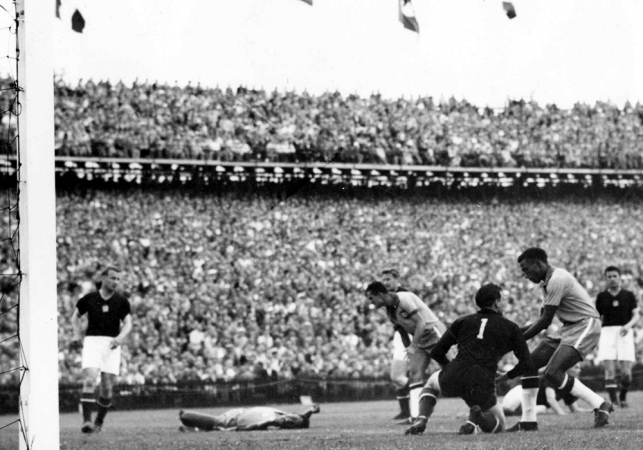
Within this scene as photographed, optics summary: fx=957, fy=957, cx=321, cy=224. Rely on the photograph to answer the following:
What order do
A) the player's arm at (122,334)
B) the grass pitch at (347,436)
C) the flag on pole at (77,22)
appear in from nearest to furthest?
the grass pitch at (347,436), the flag on pole at (77,22), the player's arm at (122,334)

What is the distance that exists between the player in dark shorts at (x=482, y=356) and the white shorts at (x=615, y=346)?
8.01 feet

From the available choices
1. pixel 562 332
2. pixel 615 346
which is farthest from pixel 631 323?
pixel 562 332

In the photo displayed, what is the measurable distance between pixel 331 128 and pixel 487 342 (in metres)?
3.01

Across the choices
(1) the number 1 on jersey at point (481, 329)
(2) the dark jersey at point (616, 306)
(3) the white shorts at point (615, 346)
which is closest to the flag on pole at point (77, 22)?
(1) the number 1 on jersey at point (481, 329)

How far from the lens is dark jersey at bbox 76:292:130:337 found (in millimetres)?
7332

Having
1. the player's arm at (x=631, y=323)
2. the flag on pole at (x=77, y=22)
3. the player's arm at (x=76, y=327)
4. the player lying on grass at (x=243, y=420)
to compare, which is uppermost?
the flag on pole at (x=77, y=22)

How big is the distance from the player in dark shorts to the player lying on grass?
4.48ft

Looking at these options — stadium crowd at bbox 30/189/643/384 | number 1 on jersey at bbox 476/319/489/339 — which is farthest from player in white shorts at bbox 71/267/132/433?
number 1 on jersey at bbox 476/319/489/339

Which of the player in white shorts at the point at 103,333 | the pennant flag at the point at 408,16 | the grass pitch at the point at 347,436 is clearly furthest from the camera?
the player in white shorts at the point at 103,333

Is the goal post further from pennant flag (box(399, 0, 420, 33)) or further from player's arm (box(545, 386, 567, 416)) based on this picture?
player's arm (box(545, 386, 567, 416))

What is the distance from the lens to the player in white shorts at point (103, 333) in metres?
7.26

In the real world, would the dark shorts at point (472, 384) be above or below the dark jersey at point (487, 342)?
below

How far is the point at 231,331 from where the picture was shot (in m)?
9.13

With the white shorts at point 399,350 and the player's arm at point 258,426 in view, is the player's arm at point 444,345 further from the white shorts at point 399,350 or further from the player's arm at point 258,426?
the white shorts at point 399,350
